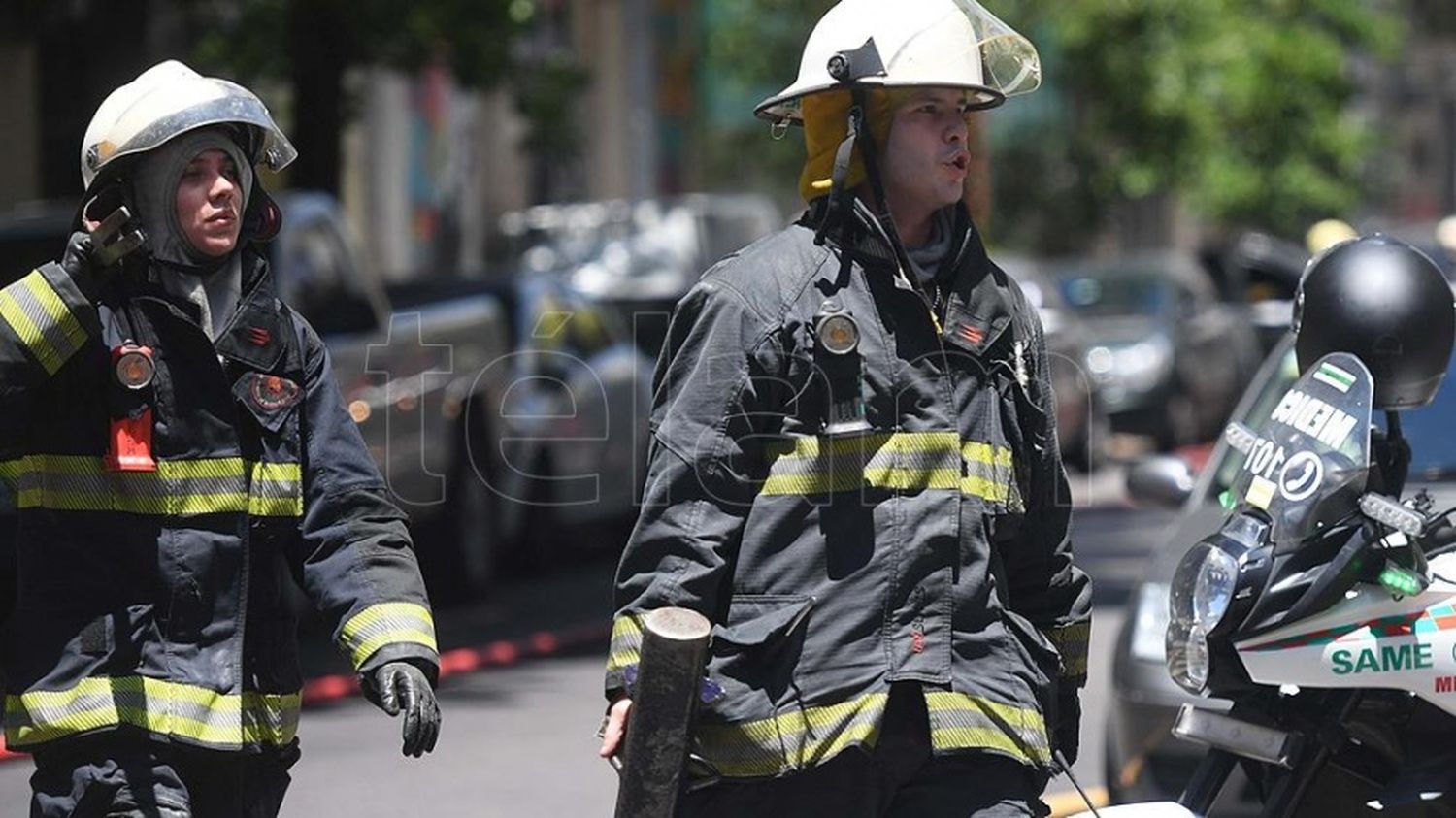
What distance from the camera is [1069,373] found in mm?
18875

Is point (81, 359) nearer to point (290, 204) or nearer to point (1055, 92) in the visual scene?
point (290, 204)

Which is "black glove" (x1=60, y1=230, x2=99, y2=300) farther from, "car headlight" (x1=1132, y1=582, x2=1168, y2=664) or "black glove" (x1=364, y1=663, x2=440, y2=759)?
"car headlight" (x1=1132, y1=582, x2=1168, y2=664)

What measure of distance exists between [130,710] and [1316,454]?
2.15 metres

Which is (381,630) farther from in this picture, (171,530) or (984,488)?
(984,488)

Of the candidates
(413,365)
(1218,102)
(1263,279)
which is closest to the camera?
(413,365)

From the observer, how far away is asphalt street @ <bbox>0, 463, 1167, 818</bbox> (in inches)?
312

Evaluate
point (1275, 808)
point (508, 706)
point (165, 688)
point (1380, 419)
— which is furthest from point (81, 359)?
point (508, 706)

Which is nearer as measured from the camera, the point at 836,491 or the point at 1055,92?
the point at 836,491

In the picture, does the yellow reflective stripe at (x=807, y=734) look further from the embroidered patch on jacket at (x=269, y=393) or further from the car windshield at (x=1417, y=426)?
the car windshield at (x=1417, y=426)

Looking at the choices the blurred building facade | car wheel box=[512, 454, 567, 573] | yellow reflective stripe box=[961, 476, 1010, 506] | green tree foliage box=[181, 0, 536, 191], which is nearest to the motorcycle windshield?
yellow reflective stripe box=[961, 476, 1010, 506]

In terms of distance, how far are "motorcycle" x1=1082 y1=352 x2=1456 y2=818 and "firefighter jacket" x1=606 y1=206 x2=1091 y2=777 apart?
0.58 m

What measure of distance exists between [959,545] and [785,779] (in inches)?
18.1

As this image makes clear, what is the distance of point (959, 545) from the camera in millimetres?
4098

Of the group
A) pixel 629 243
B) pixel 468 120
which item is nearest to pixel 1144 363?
pixel 629 243
